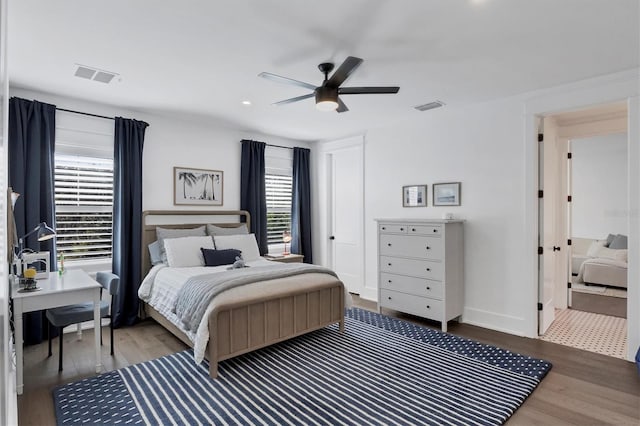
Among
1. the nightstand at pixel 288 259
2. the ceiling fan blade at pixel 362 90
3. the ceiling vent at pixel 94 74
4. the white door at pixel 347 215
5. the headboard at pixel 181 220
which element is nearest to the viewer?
the ceiling fan blade at pixel 362 90

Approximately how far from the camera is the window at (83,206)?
12.9 feet

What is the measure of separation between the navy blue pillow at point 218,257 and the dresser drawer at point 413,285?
6.27ft

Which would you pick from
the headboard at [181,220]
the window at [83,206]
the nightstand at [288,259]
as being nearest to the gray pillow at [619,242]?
the nightstand at [288,259]

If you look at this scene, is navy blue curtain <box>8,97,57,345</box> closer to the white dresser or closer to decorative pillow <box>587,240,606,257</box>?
the white dresser

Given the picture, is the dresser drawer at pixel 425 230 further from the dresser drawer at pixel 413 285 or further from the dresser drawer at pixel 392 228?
the dresser drawer at pixel 413 285

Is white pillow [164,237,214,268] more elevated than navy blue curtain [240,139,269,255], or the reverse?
navy blue curtain [240,139,269,255]

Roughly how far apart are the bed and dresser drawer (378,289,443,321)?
0.79 m

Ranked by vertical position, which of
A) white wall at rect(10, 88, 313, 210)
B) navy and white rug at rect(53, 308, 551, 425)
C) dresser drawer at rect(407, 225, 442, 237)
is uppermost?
white wall at rect(10, 88, 313, 210)

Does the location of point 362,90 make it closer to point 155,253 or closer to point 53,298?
point 53,298

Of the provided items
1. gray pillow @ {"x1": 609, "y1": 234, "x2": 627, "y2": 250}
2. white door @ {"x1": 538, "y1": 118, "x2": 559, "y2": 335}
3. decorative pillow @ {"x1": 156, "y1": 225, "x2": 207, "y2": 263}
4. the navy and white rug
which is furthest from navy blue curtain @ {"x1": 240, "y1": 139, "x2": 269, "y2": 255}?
gray pillow @ {"x1": 609, "y1": 234, "x2": 627, "y2": 250}

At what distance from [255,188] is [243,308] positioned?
2.69 metres

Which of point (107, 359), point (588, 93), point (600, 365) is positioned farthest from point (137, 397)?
point (588, 93)

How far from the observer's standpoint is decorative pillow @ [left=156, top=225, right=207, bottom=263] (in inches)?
170

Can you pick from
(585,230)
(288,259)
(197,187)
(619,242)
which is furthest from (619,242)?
(197,187)
